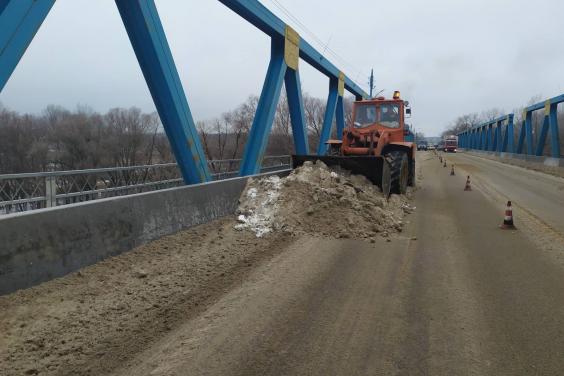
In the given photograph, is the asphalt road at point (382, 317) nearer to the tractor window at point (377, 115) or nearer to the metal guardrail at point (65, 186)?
the metal guardrail at point (65, 186)

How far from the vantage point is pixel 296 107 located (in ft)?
45.2

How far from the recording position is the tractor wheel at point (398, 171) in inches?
443

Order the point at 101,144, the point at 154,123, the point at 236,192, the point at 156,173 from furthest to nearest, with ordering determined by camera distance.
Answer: the point at 154,123
the point at 101,144
the point at 156,173
the point at 236,192

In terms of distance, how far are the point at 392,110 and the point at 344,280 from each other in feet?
31.1

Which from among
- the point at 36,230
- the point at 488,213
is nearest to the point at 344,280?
the point at 36,230

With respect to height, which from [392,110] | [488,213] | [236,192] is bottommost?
[488,213]

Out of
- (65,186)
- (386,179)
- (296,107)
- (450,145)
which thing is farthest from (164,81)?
(450,145)

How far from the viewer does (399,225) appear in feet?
24.9

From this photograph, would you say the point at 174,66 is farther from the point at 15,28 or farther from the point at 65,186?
the point at 65,186

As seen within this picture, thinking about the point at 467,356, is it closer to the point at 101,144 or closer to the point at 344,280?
the point at 344,280

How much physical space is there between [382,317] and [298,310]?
0.76 metres

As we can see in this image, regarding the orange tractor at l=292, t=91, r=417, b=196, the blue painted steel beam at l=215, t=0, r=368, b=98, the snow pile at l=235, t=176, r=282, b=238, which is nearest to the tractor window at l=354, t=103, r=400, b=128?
the orange tractor at l=292, t=91, r=417, b=196

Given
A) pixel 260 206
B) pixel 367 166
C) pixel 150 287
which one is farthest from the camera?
pixel 367 166

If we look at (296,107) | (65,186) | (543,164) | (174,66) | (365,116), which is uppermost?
(174,66)
